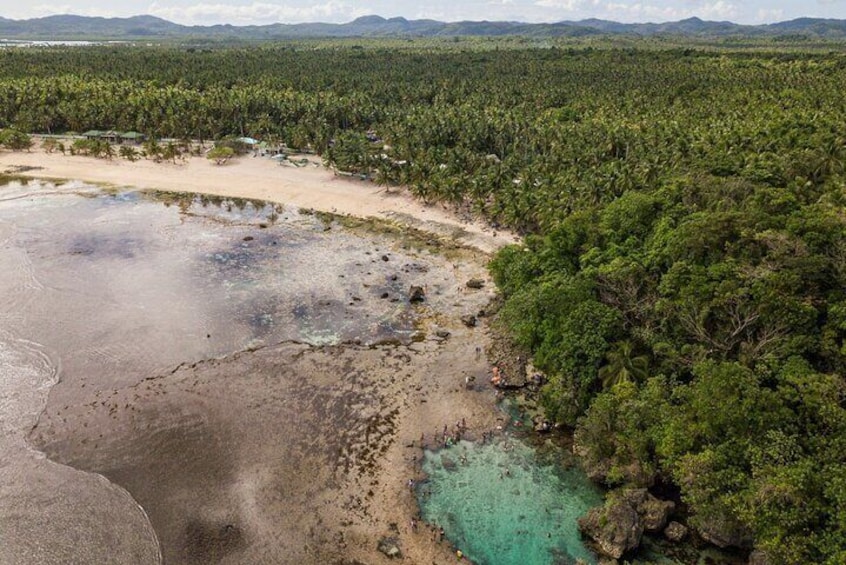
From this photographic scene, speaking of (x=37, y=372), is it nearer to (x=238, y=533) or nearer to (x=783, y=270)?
(x=238, y=533)

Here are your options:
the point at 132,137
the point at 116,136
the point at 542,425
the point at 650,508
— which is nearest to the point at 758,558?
the point at 650,508

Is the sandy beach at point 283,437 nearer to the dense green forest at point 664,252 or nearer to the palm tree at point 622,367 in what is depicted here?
the palm tree at point 622,367

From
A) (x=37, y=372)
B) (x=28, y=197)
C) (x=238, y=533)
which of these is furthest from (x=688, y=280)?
(x=28, y=197)

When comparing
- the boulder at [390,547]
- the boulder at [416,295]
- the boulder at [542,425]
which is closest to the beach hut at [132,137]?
the boulder at [416,295]

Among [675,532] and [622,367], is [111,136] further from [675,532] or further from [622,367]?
[675,532]

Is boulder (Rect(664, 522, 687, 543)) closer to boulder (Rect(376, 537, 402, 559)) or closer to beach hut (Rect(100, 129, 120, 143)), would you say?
boulder (Rect(376, 537, 402, 559))

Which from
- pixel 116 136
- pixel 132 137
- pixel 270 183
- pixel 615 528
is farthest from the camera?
pixel 116 136
